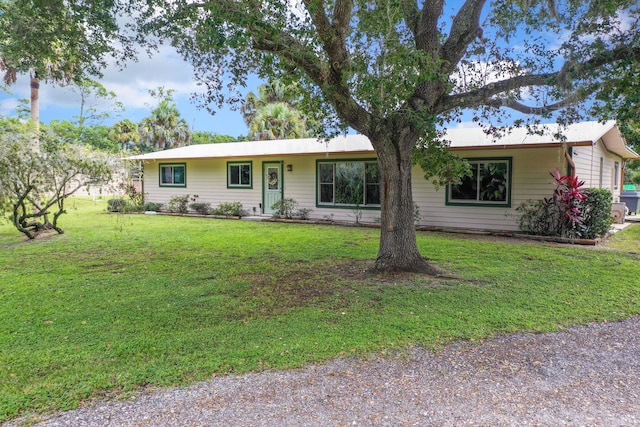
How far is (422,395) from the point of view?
9.57 ft

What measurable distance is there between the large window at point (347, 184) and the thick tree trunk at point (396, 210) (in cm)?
658

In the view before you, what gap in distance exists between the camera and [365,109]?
20.8 feet

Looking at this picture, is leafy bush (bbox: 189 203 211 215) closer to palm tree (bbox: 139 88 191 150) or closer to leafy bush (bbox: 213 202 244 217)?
leafy bush (bbox: 213 202 244 217)

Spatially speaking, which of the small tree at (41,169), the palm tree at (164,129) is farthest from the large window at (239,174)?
the palm tree at (164,129)

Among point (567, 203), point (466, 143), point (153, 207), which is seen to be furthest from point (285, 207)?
point (567, 203)

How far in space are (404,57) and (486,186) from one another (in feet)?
25.5

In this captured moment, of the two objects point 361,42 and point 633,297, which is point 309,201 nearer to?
point 361,42

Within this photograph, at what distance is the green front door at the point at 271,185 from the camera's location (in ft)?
51.3

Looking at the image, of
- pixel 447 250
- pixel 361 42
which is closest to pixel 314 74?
pixel 361 42

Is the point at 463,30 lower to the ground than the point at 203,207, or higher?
higher

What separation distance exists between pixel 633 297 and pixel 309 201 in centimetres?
1066

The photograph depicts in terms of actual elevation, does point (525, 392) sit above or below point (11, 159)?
below

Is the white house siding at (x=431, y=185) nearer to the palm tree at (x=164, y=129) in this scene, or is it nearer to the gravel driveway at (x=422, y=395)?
the gravel driveway at (x=422, y=395)

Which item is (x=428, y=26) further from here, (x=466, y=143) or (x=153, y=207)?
(x=153, y=207)
